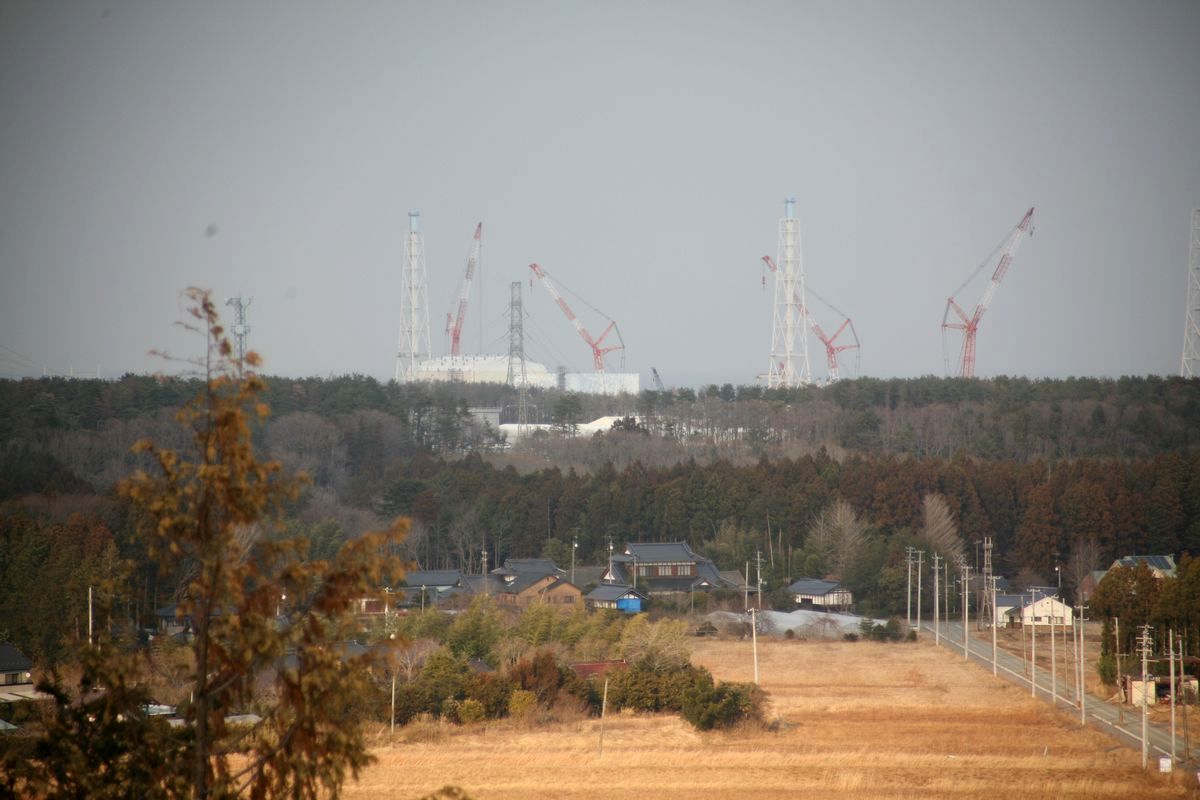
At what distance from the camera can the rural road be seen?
40.8ft

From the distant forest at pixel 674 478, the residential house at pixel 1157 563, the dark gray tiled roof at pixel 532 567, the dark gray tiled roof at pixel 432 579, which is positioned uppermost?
the distant forest at pixel 674 478

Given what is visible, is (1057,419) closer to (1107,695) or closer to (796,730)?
(1107,695)

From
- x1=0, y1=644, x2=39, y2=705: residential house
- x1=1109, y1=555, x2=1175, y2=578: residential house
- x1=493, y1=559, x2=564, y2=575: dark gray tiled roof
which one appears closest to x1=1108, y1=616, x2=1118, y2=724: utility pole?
x1=1109, y1=555, x2=1175, y2=578: residential house

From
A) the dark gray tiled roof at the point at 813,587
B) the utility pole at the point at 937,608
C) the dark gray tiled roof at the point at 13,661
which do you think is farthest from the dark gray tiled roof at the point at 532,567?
the dark gray tiled roof at the point at 13,661

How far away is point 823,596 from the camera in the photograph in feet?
70.0

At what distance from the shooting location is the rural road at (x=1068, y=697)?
40.8 feet

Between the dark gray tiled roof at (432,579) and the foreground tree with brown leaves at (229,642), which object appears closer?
the foreground tree with brown leaves at (229,642)

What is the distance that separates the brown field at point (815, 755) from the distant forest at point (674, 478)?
394 centimetres

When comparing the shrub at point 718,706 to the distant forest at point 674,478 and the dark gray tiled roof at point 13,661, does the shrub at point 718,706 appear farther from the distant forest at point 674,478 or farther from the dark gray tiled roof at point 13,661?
the dark gray tiled roof at point 13,661

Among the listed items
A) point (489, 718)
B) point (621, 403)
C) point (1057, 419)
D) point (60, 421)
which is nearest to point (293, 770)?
point (489, 718)

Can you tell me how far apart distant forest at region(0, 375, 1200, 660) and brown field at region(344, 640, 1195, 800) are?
394cm

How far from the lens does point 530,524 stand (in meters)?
25.0

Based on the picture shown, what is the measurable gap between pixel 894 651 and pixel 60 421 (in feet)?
74.9

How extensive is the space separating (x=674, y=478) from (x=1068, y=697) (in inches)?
475
